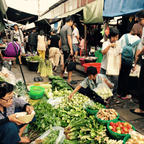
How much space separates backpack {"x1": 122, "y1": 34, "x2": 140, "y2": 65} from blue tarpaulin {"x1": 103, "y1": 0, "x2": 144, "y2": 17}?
1.14m

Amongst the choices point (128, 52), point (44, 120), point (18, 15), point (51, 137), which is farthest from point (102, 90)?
point (18, 15)

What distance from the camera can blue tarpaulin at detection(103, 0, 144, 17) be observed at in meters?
4.17

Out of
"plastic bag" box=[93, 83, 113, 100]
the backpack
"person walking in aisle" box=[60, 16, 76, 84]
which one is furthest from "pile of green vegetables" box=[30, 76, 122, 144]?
"person walking in aisle" box=[60, 16, 76, 84]

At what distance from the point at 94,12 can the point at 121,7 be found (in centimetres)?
145

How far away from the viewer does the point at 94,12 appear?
597cm

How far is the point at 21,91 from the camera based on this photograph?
407 centimetres

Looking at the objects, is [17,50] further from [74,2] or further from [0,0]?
[74,2]

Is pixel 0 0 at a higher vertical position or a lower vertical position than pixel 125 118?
higher

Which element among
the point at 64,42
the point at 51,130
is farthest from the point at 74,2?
the point at 51,130

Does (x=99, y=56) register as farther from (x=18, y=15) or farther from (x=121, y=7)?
(x=18, y=15)

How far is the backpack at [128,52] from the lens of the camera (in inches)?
152

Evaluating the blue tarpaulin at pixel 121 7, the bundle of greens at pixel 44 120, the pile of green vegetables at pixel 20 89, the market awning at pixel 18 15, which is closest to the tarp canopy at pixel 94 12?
the blue tarpaulin at pixel 121 7

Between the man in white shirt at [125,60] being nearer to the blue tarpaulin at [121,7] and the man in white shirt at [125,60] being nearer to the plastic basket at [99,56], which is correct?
the blue tarpaulin at [121,7]

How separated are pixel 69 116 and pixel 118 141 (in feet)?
3.84
